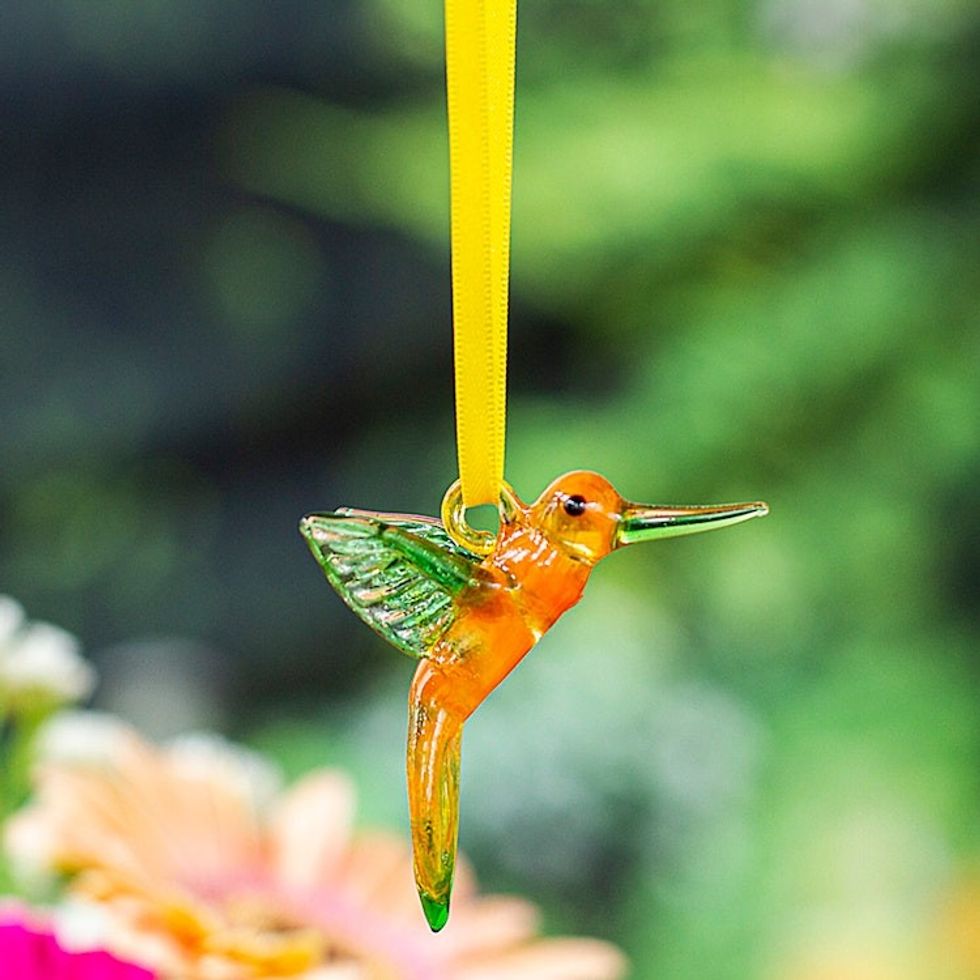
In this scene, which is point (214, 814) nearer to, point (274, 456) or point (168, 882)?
point (168, 882)

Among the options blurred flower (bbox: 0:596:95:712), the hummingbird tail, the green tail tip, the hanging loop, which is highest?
blurred flower (bbox: 0:596:95:712)

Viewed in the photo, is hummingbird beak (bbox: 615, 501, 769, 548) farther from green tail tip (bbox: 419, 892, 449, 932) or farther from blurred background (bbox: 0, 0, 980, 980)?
blurred background (bbox: 0, 0, 980, 980)

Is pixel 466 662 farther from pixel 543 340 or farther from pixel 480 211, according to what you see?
pixel 543 340

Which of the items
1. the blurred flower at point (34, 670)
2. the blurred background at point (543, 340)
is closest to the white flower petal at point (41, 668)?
the blurred flower at point (34, 670)

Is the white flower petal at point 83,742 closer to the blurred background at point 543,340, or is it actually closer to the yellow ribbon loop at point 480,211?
the yellow ribbon loop at point 480,211

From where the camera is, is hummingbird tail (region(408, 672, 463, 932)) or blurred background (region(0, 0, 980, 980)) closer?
hummingbird tail (region(408, 672, 463, 932))

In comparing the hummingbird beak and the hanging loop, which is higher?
the hanging loop

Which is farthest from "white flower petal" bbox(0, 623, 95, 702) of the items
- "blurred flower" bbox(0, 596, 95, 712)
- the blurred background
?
the blurred background
